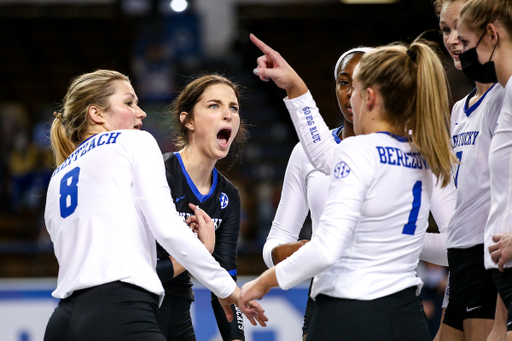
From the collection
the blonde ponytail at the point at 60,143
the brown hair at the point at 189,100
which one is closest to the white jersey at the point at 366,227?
the blonde ponytail at the point at 60,143

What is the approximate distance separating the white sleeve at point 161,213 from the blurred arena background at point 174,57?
561 centimetres

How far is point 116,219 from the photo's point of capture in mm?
2348

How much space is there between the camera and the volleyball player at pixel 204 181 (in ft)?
10.4

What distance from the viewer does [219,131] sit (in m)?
3.49

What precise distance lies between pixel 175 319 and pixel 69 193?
1050 mm

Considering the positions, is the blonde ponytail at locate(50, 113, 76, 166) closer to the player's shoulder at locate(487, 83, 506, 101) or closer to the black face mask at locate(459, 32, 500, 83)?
the black face mask at locate(459, 32, 500, 83)

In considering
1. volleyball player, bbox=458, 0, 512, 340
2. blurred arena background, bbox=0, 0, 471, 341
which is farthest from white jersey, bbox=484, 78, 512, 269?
blurred arena background, bbox=0, 0, 471, 341

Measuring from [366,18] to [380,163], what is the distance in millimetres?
12460

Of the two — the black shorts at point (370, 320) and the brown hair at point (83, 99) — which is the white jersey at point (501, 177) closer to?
the black shorts at point (370, 320)

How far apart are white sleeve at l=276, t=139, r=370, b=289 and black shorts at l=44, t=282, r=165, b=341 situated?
562mm

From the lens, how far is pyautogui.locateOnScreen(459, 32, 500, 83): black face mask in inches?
98.5

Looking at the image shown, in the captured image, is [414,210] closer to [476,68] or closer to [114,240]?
[476,68]

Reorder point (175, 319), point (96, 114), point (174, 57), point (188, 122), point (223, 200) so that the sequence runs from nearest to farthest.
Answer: point (96, 114) → point (175, 319) → point (223, 200) → point (188, 122) → point (174, 57)

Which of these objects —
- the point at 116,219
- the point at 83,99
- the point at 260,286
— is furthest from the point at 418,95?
the point at 83,99
